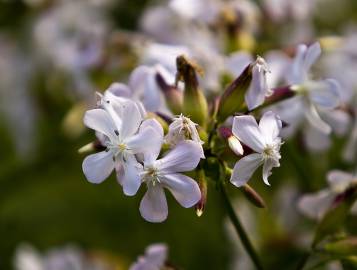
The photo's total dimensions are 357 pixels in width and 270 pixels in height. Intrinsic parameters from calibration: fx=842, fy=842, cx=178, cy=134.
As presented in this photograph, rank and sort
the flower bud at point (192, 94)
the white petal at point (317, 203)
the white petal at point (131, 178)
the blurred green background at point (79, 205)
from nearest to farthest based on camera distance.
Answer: the white petal at point (131, 178) < the flower bud at point (192, 94) < the white petal at point (317, 203) < the blurred green background at point (79, 205)

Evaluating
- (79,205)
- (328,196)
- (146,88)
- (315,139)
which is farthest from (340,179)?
(79,205)

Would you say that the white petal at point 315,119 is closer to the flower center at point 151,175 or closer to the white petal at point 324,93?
the white petal at point 324,93

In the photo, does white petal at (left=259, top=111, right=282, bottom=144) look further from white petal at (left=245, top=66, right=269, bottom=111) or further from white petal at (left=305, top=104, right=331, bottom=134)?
white petal at (left=305, top=104, right=331, bottom=134)

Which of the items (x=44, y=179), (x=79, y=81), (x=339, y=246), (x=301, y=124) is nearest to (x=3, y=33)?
(x=44, y=179)

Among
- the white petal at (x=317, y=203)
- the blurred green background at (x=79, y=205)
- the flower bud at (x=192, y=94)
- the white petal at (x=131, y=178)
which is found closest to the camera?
the white petal at (x=131, y=178)

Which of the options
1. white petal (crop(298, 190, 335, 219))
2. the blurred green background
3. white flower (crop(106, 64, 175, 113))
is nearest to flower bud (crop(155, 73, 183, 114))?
white flower (crop(106, 64, 175, 113))

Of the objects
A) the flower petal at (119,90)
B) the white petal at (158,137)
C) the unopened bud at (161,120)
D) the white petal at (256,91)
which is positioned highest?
the flower petal at (119,90)

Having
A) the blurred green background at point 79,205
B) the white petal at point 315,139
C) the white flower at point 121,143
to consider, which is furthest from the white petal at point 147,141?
the blurred green background at point 79,205
